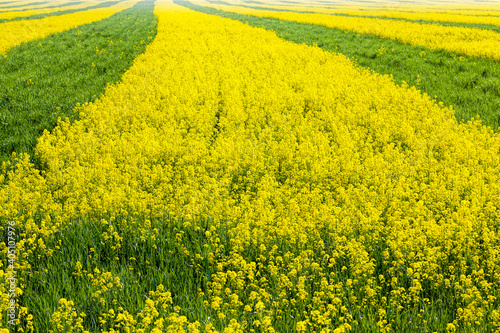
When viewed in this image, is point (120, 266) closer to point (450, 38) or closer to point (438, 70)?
point (438, 70)

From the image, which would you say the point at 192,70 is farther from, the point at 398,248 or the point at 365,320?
the point at 365,320

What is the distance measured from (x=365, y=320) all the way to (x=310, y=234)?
1548 mm

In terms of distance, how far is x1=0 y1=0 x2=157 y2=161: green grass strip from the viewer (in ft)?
28.7

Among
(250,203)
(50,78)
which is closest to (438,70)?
(250,203)

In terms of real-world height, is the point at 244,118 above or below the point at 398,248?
above

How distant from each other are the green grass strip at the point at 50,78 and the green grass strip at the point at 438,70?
29.7ft

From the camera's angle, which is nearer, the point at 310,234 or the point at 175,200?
the point at 310,234

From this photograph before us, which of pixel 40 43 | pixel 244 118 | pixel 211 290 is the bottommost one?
pixel 211 290

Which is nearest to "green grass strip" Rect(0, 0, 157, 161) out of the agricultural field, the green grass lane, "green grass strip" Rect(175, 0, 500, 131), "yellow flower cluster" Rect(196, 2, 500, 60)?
the agricultural field

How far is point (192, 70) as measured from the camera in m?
13.6

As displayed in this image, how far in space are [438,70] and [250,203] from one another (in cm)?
1067

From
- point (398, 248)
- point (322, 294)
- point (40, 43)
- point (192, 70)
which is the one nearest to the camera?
point (322, 294)

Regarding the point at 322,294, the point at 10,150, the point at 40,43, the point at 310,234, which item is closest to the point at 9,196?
the point at 10,150

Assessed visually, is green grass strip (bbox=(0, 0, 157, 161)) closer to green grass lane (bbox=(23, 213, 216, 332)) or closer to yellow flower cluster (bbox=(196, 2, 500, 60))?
green grass lane (bbox=(23, 213, 216, 332))
